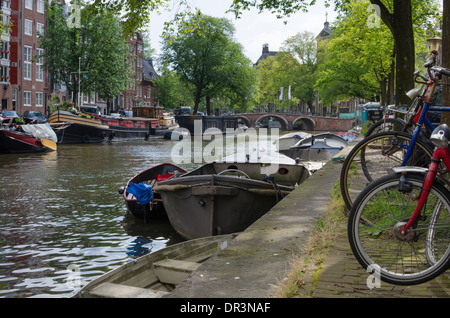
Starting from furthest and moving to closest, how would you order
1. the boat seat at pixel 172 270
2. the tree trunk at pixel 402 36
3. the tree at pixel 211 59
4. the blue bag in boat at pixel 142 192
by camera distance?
the tree at pixel 211 59
the tree trunk at pixel 402 36
the blue bag in boat at pixel 142 192
the boat seat at pixel 172 270

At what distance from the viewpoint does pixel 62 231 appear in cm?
1111

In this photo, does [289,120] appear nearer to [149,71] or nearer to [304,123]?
[304,123]

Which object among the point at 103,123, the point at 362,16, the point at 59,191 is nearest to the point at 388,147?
the point at 59,191

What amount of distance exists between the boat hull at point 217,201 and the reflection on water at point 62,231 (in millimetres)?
944

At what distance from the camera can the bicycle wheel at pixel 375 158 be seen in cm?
414

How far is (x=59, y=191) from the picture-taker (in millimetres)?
16406

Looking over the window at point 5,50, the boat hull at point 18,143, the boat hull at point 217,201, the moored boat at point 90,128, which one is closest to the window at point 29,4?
the window at point 5,50

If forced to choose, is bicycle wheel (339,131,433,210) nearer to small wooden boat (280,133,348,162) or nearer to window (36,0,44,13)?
small wooden boat (280,133,348,162)

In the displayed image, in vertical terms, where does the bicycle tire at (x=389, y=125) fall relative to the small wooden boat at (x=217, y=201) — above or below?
above

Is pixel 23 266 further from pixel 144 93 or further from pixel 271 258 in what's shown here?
pixel 144 93

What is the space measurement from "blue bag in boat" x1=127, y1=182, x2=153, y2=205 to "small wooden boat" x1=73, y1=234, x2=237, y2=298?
216 inches

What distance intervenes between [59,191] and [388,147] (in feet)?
43.2

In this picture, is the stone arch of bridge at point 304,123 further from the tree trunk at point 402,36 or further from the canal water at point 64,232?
Answer: the tree trunk at point 402,36
